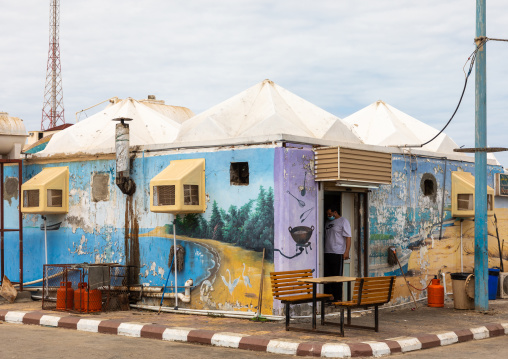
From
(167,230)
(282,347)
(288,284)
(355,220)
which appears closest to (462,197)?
(355,220)

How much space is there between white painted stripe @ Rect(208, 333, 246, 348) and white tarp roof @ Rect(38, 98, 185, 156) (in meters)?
6.26

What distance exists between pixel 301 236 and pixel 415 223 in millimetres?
3812

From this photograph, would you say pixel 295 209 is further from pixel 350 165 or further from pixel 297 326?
pixel 297 326

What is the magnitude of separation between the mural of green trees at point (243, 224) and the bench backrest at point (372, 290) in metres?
2.03

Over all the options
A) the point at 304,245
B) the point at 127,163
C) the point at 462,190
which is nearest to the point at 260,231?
the point at 304,245

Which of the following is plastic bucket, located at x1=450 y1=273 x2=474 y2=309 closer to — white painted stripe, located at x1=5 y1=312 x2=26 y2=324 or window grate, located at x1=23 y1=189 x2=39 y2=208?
white painted stripe, located at x1=5 y1=312 x2=26 y2=324

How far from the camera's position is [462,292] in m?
14.5

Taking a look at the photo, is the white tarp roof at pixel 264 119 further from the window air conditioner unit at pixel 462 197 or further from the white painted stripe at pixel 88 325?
the white painted stripe at pixel 88 325

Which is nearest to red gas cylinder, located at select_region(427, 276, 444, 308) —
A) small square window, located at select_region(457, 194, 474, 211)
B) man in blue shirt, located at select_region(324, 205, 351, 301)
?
small square window, located at select_region(457, 194, 474, 211)

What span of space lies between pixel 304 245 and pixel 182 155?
9.74ft

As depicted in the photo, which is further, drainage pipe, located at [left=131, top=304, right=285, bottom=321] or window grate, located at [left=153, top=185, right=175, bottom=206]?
window grate, located at [left=153, top=185, right=175, bottom=206]

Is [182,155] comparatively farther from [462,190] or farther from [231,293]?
[462,190]

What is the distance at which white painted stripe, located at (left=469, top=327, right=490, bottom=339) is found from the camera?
11.7 m

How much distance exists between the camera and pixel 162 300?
14023 mm
